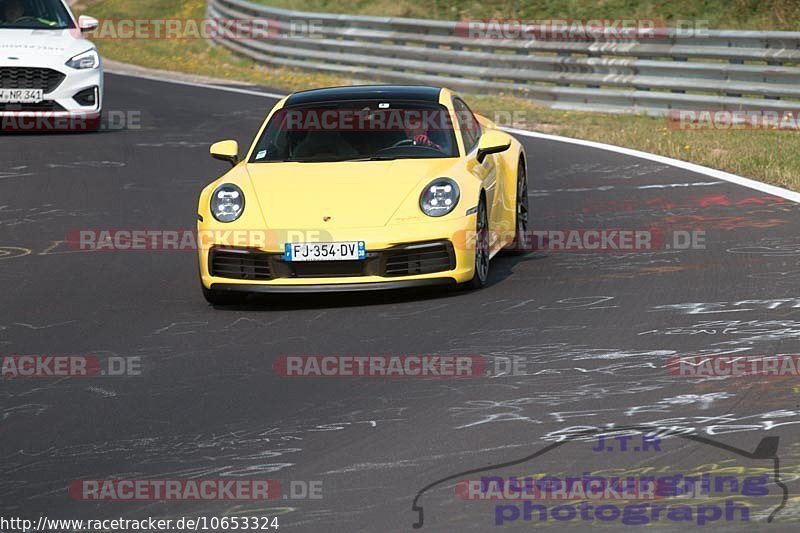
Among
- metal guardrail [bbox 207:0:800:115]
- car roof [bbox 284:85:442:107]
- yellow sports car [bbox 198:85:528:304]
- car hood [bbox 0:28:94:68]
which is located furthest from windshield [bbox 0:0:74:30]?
yellow sports car [bbox 198:85:528:304]

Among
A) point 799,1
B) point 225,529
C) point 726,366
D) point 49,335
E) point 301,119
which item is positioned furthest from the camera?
point 799,1

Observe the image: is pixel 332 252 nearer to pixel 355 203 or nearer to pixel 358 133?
pixel 355 203

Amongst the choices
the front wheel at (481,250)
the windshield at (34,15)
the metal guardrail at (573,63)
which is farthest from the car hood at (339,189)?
the windshield at (34,15)

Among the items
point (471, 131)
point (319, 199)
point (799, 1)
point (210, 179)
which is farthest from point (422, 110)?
point (799, 1)

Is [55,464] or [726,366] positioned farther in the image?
[726,366]

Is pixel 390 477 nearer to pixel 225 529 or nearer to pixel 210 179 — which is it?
pixel 225 529

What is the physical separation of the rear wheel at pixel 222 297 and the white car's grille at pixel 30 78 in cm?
952

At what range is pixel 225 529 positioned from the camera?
5.42 m

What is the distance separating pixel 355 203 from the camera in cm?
Answer: 987

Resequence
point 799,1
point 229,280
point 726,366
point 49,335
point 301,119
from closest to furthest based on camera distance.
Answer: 1. point 726,366
2. point 49,335
3. point 229,280
4. point 301,119
5. point 799,1

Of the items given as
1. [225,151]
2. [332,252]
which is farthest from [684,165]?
[332,252]

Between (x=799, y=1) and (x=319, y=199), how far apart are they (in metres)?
20.3

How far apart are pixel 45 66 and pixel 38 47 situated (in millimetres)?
295

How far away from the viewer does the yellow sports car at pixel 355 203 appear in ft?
31.7
